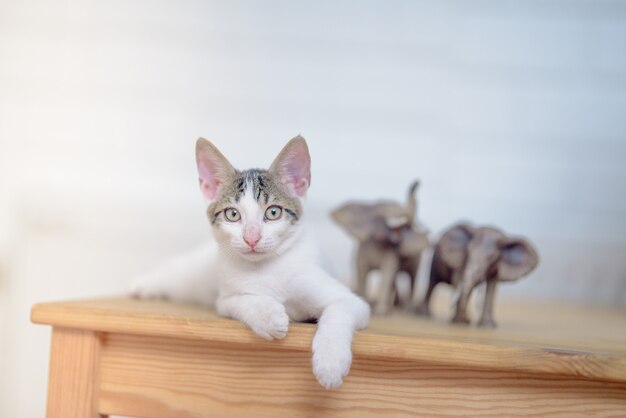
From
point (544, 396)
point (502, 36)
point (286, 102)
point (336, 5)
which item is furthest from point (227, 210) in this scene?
point (502, 36)

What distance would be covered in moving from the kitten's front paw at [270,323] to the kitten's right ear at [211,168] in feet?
0.63

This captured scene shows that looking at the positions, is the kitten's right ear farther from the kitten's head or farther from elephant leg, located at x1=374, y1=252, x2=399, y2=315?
elephant leg, located at x1=374, y1=252, x2=399, y2=315

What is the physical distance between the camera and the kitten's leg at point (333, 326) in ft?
2.40

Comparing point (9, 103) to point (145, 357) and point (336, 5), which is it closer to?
point (336, 5)

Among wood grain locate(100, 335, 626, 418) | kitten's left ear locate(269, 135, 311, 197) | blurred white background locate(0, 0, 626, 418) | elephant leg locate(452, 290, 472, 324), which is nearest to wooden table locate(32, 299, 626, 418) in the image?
wood grain locate(100, 335, 626, 418)

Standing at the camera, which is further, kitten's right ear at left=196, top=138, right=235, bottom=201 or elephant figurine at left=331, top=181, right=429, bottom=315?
elephant figurine at left=331, top=181, right=429, bottom=315

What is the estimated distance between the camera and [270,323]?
2.61 feet

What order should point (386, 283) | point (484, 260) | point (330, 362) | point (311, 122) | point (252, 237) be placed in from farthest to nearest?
point (311, 122) → point (386, 283) → point (484, 260) → point (252, 237) → point (330, 362)

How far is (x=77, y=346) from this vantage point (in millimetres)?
897

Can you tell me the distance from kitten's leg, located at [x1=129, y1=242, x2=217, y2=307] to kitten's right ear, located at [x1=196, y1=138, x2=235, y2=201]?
236 mm

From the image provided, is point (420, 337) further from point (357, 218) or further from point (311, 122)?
point (311, 122)

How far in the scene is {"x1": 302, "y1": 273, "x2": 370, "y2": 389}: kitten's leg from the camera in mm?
730

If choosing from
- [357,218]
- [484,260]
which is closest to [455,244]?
[484,260]

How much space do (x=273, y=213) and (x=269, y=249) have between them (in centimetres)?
5
